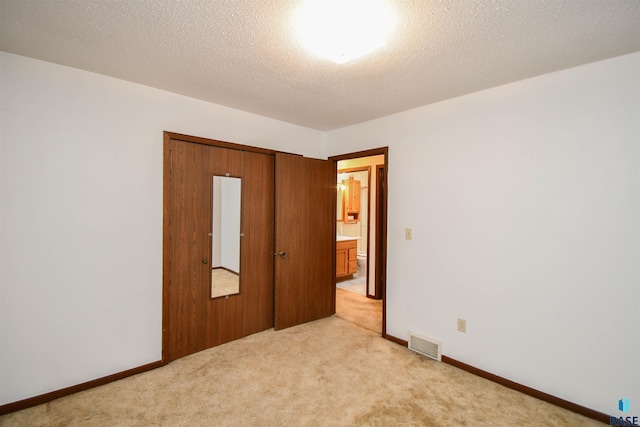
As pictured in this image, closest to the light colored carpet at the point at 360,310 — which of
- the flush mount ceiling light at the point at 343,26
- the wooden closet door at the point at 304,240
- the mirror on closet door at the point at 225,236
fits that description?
the wooden closet door at the point at 304,240

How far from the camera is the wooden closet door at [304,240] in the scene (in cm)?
328

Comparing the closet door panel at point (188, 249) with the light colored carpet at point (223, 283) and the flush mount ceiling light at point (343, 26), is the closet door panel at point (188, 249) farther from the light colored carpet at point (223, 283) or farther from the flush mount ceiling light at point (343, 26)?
the flush mount ceiling light at point (343, 26)

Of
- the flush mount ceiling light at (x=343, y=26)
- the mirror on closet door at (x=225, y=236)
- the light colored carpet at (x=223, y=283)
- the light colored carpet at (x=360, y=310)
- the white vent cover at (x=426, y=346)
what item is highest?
the flush mount ceiling light at (x=343, y=26)

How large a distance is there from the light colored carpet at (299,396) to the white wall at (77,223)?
0.31 metres

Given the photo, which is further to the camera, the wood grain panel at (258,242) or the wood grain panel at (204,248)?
the wood grain panel at (258,242)

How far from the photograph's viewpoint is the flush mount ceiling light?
4.81 feet

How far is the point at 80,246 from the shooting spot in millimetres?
2197

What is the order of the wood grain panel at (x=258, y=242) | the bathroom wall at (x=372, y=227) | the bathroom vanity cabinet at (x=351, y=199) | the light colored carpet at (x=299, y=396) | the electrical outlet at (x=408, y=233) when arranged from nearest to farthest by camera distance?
the light colored carpet at (x=299, y=396), the electrical outlet at (x=408, y=233), the wood grain panel at (x=258, y=242), the bathroom wall at (x=372, y=227), the bathroom vanity cabinet at (x=351, y=199)

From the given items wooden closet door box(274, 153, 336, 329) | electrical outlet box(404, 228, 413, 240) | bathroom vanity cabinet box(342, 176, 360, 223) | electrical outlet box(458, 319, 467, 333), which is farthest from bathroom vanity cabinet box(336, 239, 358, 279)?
electrical outlet box(458, 319, 467, 333)

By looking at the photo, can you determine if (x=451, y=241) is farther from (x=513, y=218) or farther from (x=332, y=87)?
(x=332, y=87)

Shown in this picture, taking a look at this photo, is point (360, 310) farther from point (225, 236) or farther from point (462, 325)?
point (225, 236)

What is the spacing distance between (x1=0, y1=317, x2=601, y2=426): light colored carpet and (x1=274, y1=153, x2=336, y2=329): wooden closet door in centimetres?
69

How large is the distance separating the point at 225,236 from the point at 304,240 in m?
0.95

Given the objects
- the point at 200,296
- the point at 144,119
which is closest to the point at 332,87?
the point at 144,119
